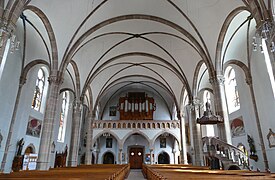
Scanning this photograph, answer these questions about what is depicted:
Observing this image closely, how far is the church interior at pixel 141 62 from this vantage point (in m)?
8.64

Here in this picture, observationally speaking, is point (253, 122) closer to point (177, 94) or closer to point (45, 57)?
point (177, 94)

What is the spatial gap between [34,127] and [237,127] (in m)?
14.5

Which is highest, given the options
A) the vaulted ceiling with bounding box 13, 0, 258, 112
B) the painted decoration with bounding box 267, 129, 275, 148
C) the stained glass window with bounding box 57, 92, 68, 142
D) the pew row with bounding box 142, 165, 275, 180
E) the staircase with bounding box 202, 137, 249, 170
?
the vaulted ceiling with bounding box 13, 0, 258, 112

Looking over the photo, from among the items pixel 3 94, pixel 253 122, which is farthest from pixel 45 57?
pixel 253 122

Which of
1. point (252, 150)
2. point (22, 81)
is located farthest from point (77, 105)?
point (252, 150)

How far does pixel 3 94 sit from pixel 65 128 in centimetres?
803

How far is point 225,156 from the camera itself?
828cm

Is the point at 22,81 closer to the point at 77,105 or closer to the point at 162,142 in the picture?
the point at 77,105

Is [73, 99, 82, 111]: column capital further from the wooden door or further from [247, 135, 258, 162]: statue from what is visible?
the wooden door

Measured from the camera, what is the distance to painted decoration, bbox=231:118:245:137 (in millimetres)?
12820

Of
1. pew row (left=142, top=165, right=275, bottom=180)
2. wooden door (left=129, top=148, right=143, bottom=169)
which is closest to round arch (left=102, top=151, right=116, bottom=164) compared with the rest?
wooden door (left=129, top=148, right=143, bottom=169)

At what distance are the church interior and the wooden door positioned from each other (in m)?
7.76

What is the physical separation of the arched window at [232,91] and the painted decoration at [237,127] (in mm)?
910

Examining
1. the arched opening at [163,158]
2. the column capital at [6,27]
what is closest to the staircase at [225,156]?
A: the column capital at [6,27]
